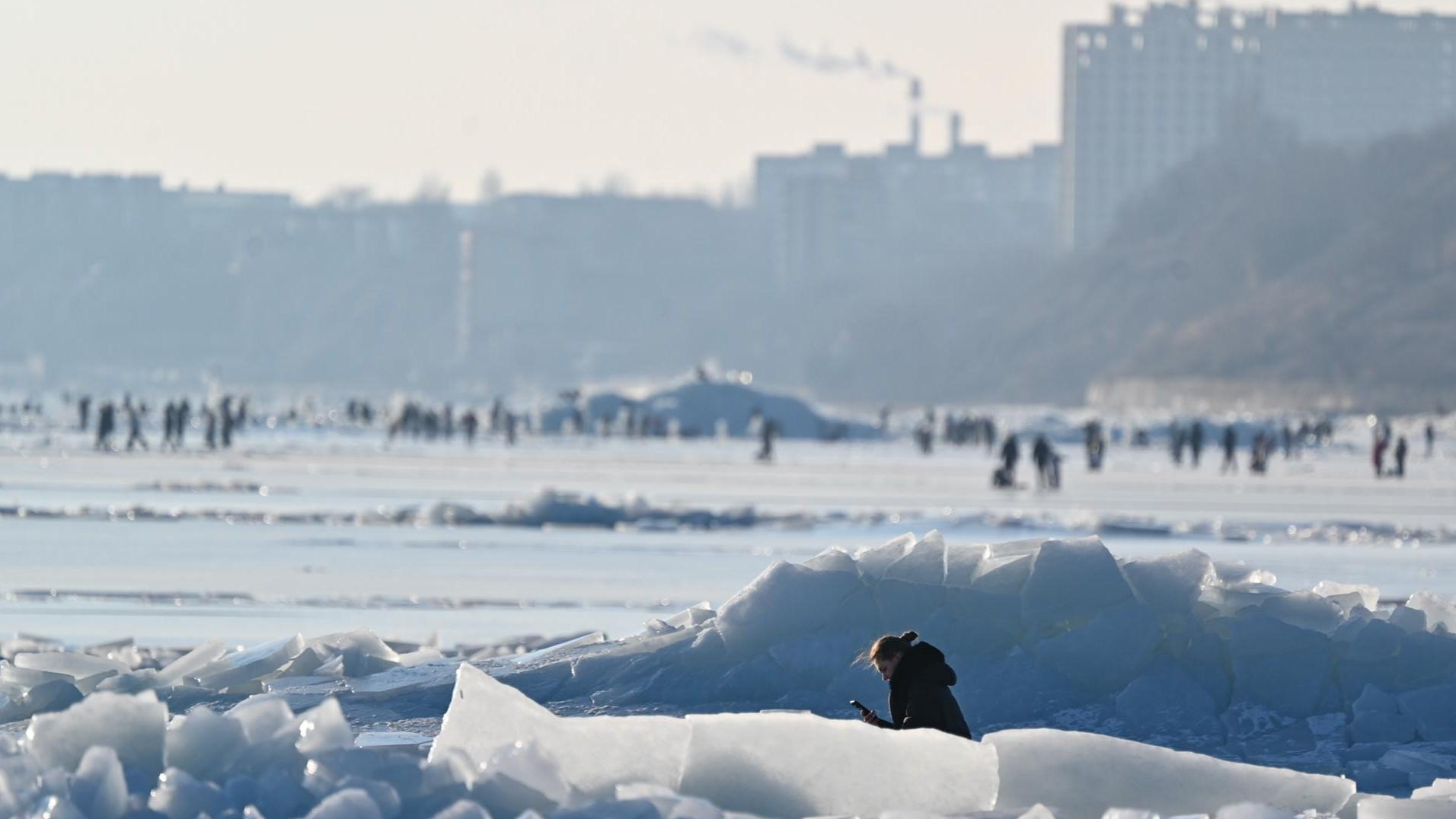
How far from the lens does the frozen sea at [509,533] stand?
16.9 m

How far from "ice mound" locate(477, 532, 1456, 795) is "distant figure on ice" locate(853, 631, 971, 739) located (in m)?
1.70

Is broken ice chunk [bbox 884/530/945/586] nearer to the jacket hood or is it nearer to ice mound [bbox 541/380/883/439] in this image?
the jacket hood

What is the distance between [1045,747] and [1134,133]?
177 metres

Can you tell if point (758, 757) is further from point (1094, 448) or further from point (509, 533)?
point (1094, 448)

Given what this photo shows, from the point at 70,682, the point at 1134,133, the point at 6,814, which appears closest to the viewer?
the point at 6,814

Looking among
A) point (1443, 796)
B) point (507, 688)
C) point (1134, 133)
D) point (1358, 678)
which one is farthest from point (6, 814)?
point (1134, 133)

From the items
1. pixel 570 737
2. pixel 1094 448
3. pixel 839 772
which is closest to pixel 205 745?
pixel 570 737

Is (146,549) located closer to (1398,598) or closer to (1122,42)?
(1398,598)

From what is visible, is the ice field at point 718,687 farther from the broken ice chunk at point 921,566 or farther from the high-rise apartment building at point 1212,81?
the high-rise apartment building at point 1212,81

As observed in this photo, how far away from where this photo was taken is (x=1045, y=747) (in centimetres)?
873

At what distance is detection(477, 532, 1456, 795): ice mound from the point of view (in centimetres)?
1089

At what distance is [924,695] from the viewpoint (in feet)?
29.6

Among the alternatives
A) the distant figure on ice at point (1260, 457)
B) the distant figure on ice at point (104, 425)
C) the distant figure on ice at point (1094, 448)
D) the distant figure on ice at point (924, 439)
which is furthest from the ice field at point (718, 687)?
the distant figure on ice at point (924, 439)

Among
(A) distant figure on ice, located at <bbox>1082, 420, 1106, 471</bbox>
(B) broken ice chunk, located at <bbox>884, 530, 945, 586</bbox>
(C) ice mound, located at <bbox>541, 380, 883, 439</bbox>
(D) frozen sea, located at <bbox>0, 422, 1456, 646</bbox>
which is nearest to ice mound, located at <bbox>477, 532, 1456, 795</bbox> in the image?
(B) broken ice chunk, located at <bbox>884, 530, 945, 586</bbox>
